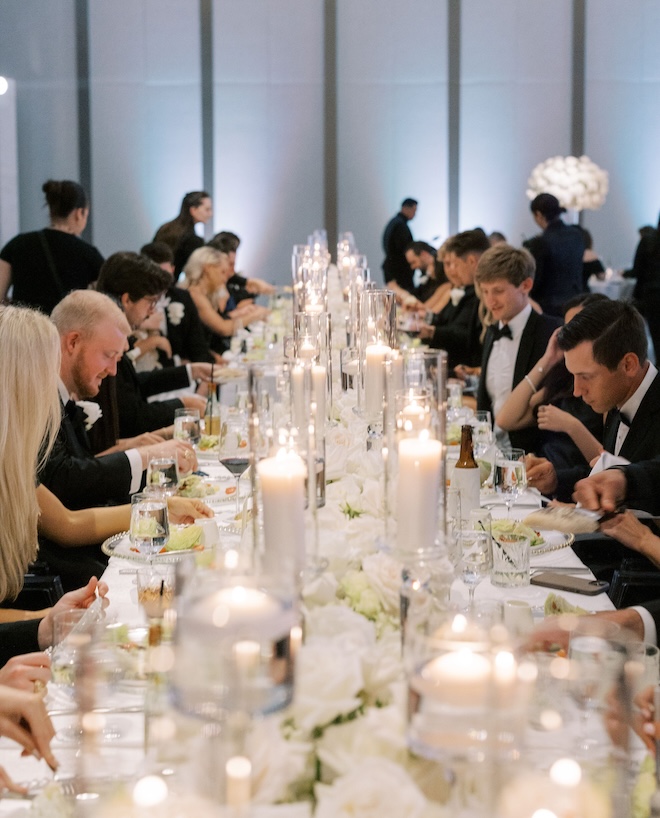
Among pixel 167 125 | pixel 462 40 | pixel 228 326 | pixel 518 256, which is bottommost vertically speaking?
pixel 228 326

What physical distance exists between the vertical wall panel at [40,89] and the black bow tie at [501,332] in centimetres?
747

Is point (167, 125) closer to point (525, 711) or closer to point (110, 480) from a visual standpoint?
point (110, 480)

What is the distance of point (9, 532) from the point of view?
2344mm

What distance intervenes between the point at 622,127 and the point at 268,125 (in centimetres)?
366

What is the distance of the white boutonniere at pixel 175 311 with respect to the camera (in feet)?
19.4

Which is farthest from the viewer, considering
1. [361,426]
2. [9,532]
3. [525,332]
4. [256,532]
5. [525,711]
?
[525,332]

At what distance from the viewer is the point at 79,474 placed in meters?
3.10

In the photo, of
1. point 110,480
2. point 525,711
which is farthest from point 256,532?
point 110,480

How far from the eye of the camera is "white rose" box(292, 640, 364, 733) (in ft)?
3.18

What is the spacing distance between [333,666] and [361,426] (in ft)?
5.56

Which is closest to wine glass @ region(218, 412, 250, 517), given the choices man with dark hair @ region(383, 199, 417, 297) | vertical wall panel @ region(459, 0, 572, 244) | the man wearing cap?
the man wearing cap

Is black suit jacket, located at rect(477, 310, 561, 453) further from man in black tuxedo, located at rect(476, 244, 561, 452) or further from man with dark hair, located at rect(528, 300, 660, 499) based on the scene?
man with dark hair, located at rect(528, 300, 660, 499)

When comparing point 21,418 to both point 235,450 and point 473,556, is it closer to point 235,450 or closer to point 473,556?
point 235,450

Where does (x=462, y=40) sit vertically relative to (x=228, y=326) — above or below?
above
